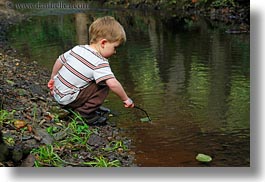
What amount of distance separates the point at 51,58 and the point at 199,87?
3.40 feet

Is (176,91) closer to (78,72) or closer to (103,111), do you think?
(103,111)

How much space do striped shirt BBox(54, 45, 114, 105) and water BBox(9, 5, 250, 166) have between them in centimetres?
15

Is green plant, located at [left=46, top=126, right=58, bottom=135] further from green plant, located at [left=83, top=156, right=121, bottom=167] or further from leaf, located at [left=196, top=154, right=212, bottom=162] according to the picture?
leaf, located at [left=196, top=154, right=212, bottom=162]

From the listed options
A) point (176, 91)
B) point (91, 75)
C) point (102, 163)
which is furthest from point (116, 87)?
point (176, 91)

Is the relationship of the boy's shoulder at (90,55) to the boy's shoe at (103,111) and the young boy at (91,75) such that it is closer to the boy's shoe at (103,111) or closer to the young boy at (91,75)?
the young boy at (91,75)

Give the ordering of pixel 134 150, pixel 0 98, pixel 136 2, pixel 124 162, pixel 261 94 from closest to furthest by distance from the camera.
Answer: pixel 261 94 < pixel 124 162 < pixel 134 150 < pixel 0 98 < pixel 136 2

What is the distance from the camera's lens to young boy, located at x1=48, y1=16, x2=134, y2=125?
5.15 ft

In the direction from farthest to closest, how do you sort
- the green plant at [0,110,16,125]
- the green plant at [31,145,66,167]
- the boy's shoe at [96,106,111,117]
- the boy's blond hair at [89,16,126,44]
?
the boy's shoe at [96,106,111,117], the boy's blond hair at [89,16,126,44], the green plant at [0,110,16,125], the green plant at [31,145,66,167]

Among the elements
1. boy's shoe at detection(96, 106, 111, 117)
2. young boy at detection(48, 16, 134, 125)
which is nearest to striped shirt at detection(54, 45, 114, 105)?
young boy at detection(48, 16, 134, 125)

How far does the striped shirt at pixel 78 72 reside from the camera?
1617mm

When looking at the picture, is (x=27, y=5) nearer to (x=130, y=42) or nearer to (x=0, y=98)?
(x=0, y=98)

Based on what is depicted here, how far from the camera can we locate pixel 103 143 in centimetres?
155

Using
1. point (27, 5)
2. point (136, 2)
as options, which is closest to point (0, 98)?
point (27, 5)

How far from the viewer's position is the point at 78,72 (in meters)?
1.67
